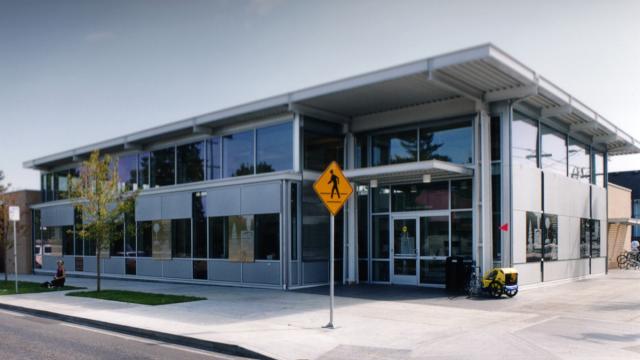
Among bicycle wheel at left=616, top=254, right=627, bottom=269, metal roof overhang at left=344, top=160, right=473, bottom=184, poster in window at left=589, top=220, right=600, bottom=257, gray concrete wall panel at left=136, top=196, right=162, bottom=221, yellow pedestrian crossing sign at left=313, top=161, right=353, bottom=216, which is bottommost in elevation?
bicycle wheel at left=616, top=254, right=627, bottom=269

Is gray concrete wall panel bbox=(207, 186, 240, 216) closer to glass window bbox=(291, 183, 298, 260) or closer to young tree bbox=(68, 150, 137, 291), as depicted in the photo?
glass window bbox=(291, 183, 298, 260)

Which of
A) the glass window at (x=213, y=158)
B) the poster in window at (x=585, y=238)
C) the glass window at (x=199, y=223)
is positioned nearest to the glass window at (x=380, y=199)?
the glass window at (x=213, y=158)

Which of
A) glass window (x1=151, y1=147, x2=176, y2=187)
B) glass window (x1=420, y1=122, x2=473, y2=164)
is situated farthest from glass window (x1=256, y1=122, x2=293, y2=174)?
glass window (x1=151, y1=147, x2=176, y2=187)

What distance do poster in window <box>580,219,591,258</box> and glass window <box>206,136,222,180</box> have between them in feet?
46.0

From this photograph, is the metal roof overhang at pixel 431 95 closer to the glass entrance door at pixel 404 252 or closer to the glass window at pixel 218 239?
the glass window at pixel 218 239

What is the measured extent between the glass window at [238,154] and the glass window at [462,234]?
718cm

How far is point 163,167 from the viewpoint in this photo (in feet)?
80.9

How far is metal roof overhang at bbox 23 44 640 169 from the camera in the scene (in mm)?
15195

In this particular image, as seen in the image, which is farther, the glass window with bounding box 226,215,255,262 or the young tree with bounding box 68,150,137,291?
the glass window with bounding box 226,215,255,262

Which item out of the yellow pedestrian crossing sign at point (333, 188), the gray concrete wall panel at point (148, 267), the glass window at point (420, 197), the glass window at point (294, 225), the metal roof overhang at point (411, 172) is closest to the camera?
the yellow pedestrian crossing sign at point (333, 188)

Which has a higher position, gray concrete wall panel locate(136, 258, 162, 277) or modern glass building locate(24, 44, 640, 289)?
modern glass building locate(24, 44, 640, 289)

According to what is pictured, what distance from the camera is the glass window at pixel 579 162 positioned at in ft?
73.5

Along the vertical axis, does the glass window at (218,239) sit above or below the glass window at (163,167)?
below

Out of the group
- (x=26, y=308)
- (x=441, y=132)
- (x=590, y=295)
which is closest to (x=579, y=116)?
(x=441, y=132)
